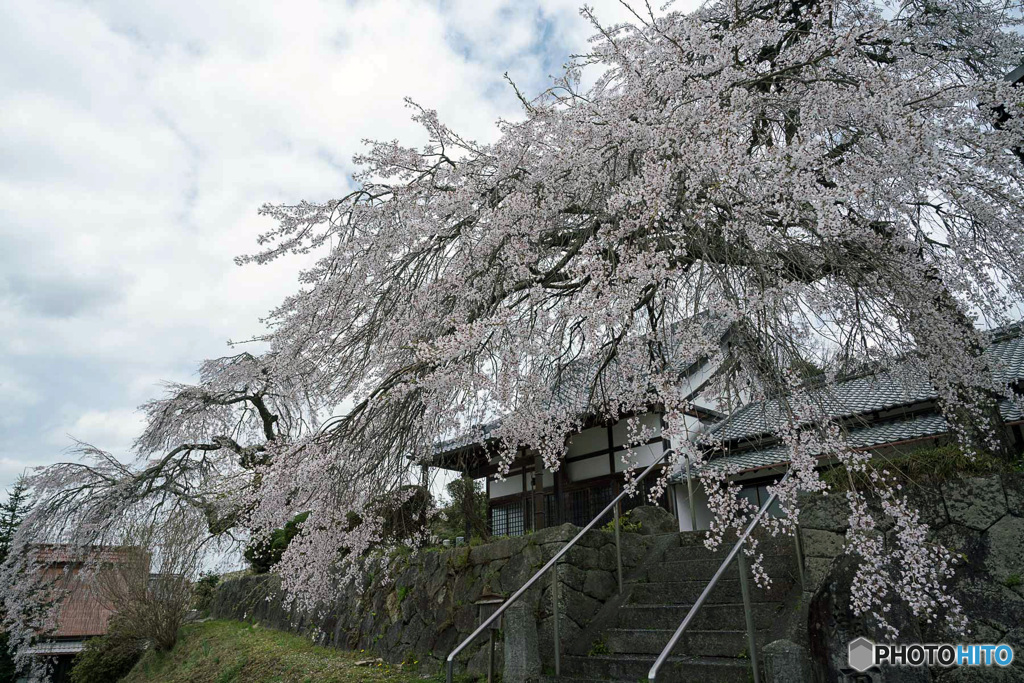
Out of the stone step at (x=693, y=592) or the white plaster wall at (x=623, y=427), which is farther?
the white plaster wall at (x=623, y=427)

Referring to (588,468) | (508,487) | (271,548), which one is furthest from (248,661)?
(588,468)

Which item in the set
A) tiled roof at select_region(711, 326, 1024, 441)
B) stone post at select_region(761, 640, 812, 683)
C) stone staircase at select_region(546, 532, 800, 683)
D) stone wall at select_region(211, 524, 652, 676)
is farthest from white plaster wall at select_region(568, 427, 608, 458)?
stone post at select_region(761, 640, 812, 683)

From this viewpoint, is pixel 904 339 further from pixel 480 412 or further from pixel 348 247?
pixel 348 247

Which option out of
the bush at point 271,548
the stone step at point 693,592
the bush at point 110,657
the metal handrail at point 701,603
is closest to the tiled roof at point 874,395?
the stone step at point 693,592

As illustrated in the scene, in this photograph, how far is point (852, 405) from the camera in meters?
9.09

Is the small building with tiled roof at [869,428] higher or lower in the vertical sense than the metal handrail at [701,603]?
higher

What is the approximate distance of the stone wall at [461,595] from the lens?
5938 mm

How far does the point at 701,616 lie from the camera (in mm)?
5016

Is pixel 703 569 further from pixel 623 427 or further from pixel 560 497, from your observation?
pixel 560 497

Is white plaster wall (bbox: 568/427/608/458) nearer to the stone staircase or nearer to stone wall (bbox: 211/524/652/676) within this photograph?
stone wall (bbox: 211/524/652/676)

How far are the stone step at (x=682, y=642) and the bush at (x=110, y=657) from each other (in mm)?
11538

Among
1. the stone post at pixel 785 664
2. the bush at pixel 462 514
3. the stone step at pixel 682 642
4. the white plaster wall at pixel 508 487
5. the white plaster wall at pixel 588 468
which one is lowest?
the stone step at pixel 682 642

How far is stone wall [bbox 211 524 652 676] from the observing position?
5.94m

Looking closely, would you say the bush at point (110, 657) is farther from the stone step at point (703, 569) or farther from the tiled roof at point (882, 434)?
the tiled roof at point (882, 434)
